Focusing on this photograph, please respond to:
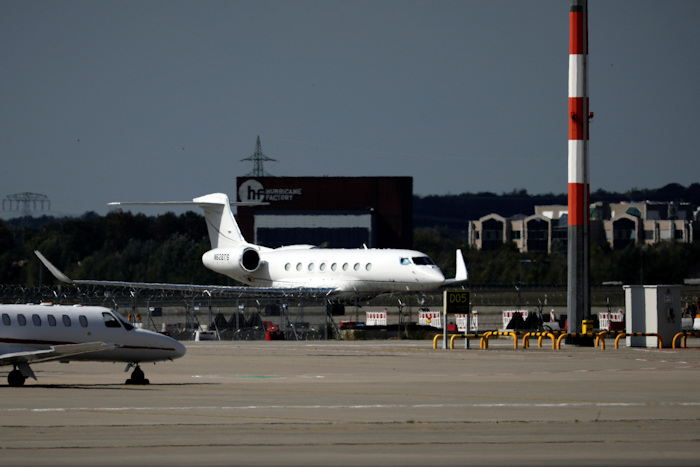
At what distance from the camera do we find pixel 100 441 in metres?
12.1

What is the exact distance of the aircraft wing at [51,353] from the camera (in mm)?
19828

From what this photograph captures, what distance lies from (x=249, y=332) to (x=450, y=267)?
72.1 metres

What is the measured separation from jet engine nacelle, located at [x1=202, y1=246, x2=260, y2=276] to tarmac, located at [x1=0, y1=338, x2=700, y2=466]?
3240cm

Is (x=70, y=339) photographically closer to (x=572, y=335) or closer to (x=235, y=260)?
(x=572, y=335)

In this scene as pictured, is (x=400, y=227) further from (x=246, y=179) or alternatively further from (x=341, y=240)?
(x=246, y=179)

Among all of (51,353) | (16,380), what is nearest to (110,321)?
Answer: (51,353)

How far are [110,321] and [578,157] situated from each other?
21.4 m

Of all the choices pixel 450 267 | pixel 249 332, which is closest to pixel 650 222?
pixel 450 267

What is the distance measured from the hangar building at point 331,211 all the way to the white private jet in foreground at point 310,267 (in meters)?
50.9

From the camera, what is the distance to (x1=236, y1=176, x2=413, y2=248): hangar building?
11538 centimetres

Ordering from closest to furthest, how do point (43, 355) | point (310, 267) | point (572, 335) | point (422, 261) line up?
point (43, 355), point (572, 335), point (422, 261), point (310, 267)

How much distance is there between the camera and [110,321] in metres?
22.2

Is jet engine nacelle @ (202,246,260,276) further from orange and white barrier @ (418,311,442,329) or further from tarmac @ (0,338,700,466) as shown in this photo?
tarmac @ (0,338,700,466)

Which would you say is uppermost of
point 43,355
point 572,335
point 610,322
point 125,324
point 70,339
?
point 125,324
